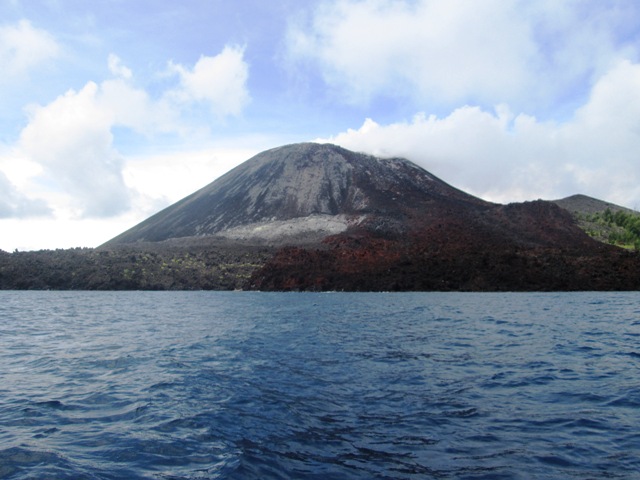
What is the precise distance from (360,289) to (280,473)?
10579 cm

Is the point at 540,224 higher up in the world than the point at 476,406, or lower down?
higher up

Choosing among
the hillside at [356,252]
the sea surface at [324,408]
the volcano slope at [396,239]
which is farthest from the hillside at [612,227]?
the sea surface at [324,408]

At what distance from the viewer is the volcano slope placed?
378 ft

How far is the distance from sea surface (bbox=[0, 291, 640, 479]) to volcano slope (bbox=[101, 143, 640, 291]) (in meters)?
90.4

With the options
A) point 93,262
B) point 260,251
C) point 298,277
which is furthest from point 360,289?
point 93,262

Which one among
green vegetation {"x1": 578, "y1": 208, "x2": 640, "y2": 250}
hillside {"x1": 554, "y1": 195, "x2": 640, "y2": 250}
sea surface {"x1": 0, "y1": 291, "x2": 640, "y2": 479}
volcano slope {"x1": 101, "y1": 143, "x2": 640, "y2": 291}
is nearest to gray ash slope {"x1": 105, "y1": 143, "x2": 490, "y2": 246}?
volcano slope {"x1": 101, "y1": 143, "x2": 640, "y2": 291}

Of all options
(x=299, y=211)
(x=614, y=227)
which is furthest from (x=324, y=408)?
(x=614, y=227)

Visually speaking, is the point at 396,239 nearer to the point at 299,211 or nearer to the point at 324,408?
the point at 299,211

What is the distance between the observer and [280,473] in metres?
9.51

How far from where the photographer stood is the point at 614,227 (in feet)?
593

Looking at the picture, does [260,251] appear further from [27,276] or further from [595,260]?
[595,260]

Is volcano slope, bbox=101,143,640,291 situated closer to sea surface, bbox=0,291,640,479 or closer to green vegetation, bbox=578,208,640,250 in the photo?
green vegetation, bbox=578,208,640,250

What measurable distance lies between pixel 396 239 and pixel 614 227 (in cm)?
9180

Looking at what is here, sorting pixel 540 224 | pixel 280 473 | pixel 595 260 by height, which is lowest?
pixel 280 473
